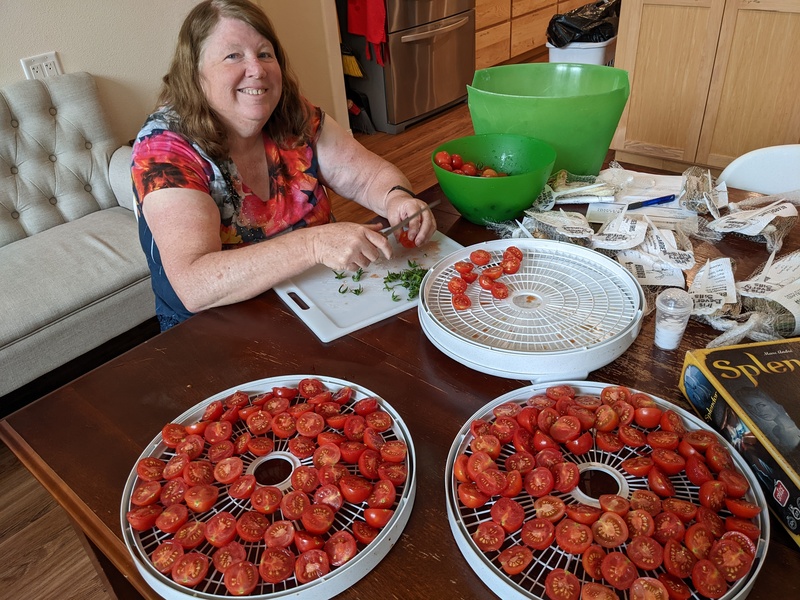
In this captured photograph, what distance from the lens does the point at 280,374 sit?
0.91m

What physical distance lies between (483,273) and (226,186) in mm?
621

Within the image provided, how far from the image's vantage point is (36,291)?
1940mm

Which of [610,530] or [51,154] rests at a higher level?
[610,530]

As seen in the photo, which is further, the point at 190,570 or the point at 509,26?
the point at 509,26

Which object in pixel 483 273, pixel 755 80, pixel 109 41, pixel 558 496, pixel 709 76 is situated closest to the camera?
pixel 558 496

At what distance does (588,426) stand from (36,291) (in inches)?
73.4

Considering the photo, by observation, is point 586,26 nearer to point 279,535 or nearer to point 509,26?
point 509,26

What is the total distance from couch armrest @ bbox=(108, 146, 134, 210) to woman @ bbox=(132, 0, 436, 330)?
1.18 metres

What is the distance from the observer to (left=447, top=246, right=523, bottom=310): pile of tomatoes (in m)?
0.99

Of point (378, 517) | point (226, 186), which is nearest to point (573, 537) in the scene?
point (378, 517)

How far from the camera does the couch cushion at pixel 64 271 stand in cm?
189

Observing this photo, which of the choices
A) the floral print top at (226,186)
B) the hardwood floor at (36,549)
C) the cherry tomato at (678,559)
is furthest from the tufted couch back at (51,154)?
the cherry tomato at (678,559)

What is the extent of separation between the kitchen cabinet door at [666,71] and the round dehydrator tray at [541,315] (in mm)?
2307

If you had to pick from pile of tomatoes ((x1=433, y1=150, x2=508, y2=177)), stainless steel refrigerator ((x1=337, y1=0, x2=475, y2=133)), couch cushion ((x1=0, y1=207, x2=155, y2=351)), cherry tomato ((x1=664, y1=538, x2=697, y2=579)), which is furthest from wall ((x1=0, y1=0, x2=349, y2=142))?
cherry tomato ((x1=664, y1=538, x2=697, y2=579))
